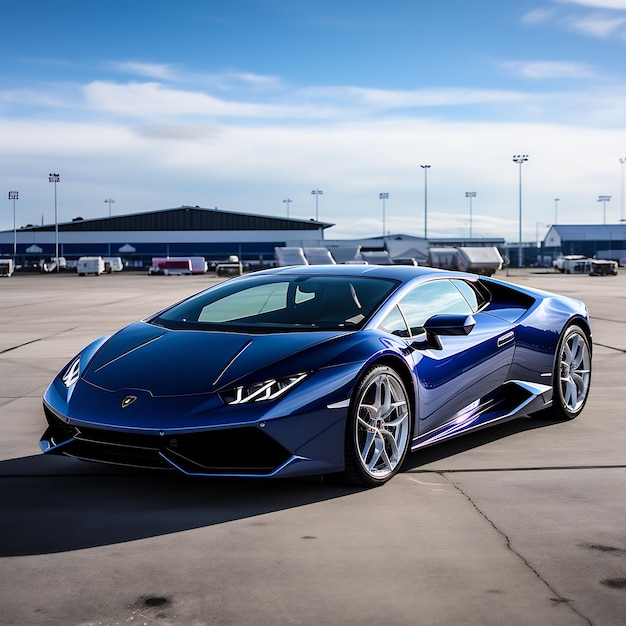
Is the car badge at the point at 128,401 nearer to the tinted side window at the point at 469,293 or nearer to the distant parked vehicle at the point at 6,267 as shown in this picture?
the tinted side window at the point at 469,293

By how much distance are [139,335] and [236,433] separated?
4.51 feet

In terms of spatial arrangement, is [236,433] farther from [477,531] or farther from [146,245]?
[146,245]

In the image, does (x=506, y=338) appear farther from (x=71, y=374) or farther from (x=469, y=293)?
(x=71, y=374)

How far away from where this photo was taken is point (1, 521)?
187 inches

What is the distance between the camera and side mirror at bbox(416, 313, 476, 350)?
19.4ft

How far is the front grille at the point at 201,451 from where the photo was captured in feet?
16.1

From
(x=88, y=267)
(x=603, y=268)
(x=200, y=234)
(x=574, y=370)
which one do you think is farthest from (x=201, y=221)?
(x=574, y=370)

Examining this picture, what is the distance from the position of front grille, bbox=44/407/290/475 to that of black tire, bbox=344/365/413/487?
0.48m

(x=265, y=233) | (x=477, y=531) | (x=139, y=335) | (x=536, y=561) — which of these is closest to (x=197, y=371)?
(x=139, y=335)

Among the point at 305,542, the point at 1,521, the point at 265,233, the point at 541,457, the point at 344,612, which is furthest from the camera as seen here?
the point at 265,233

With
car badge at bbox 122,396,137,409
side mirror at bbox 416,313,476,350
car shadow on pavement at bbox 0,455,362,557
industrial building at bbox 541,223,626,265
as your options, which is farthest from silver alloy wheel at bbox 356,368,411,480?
industrial building at bbox 541,223,626,265

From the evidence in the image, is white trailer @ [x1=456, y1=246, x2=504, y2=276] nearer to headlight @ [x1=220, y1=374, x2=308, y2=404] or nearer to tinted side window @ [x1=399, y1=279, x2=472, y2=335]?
tinted side window @ [x1=399, y1=279, x2=472, y2=335]

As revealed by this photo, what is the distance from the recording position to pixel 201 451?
16.2 ft

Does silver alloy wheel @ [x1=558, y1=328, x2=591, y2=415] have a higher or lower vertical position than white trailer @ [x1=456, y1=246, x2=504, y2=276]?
lower
